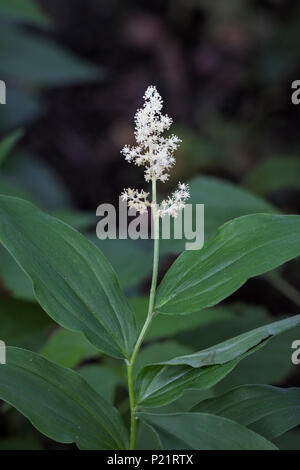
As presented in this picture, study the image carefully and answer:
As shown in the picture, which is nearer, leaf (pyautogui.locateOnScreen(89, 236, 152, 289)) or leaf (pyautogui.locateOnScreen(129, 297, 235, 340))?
leaf (pyautogui.locateOnScreen(129, 297, 235, 340))

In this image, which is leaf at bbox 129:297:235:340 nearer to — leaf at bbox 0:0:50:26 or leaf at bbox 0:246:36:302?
leaf at bbox 0:246:36:302

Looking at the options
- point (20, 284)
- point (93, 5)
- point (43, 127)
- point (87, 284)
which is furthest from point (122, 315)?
point (93, 5)

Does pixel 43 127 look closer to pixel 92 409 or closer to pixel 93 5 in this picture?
pixel 93 5

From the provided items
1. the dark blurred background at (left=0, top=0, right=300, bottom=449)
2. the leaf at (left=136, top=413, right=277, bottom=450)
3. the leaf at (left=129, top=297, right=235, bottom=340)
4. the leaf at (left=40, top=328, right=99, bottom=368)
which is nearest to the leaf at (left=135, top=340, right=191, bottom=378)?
the leaf at (left=129, top=297, right=235, bottom=340)

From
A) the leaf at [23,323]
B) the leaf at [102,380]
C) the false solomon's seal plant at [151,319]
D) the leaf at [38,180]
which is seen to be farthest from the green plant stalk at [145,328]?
the leaf at [38,180]

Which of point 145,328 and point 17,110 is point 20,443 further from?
point 17,110

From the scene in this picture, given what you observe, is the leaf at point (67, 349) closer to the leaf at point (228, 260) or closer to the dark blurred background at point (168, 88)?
the leaf at point (228, 260)

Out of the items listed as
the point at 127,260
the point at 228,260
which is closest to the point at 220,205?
the point at 127,260
